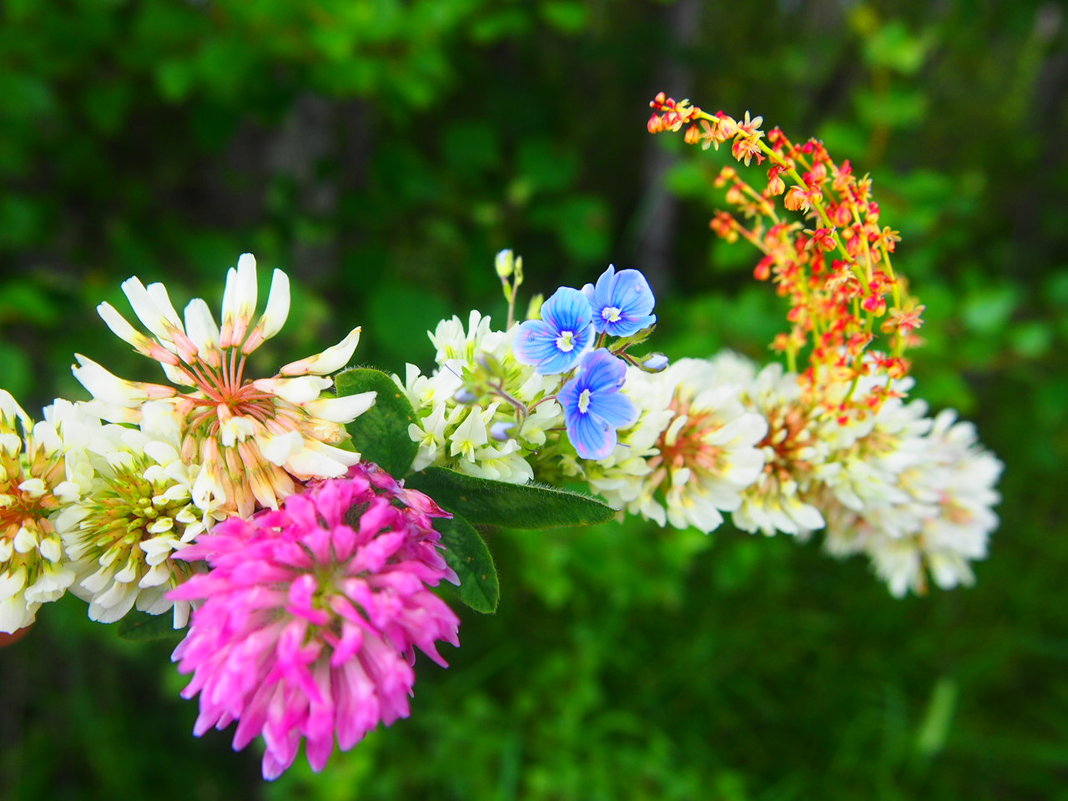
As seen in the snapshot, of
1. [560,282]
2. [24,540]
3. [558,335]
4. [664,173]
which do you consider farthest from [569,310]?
[560,282]

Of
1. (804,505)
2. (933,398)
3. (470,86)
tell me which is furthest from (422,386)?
(470,86)

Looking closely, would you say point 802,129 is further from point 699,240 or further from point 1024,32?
point 1024,32

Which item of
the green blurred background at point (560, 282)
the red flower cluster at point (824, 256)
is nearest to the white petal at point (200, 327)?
the red flower cluster at point (824, 256)

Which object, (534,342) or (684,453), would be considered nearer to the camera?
(534,342)

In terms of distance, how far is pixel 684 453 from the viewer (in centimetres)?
87

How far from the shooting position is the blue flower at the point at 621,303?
2.35 feet

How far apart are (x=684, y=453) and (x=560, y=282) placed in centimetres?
195

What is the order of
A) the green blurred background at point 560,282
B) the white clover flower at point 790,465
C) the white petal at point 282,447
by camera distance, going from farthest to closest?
the green blurred background at point 560,282 → the white clover flower at point 790,465 → the white petal at point 282,447

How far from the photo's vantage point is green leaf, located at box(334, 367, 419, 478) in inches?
29.1

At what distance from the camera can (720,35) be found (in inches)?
114

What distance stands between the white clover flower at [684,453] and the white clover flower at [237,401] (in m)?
0.27

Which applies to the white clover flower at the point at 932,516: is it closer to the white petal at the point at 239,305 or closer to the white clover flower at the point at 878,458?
the white clover flower at the point at 878,458

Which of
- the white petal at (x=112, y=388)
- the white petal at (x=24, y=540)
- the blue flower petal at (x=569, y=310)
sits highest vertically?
the blue flower petal at (x=569, y=310)

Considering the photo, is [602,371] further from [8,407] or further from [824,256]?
[8,407]
